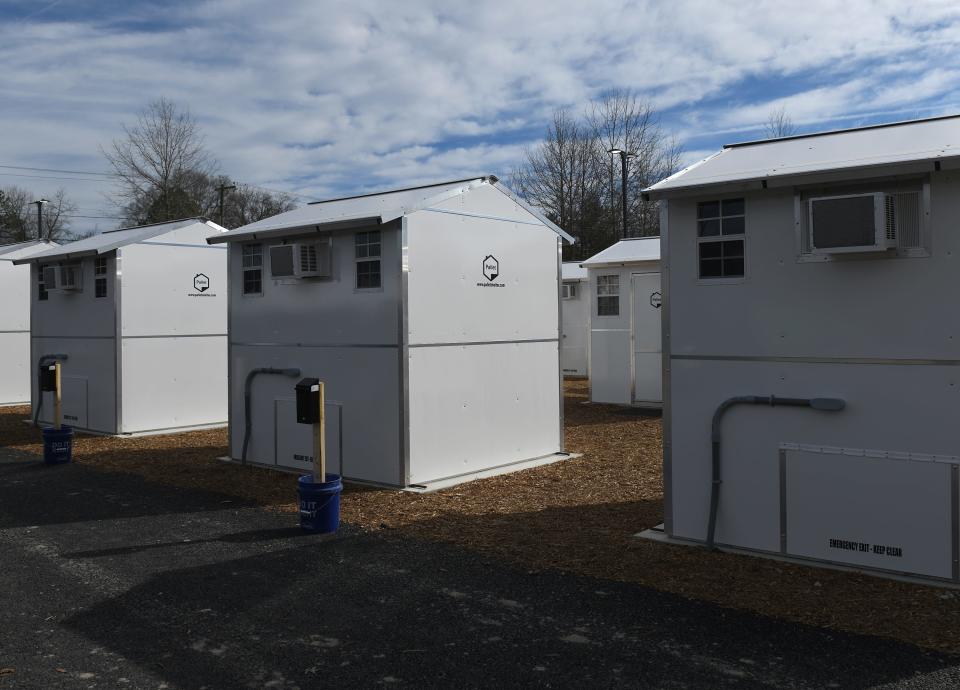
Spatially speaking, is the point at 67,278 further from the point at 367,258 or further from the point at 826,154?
the point at 826,154

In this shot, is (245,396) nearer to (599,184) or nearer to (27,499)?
(27,499)

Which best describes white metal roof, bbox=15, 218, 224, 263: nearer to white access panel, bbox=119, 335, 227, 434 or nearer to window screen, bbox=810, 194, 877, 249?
white access panel, bbox=119, 335, 227, 434

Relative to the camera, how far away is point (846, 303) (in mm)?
5410

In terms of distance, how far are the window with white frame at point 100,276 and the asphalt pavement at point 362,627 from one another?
660cm

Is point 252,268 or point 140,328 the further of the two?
point 140,328

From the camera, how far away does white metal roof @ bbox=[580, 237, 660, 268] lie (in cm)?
1479

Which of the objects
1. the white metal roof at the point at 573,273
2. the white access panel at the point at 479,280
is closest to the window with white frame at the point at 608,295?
the white metal roof at the point at 573,273

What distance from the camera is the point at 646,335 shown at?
1470 cm

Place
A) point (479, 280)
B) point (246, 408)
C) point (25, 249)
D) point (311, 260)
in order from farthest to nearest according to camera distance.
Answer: point (25, 249)
point (246, 408)
point (479, 280)
point (311, 260)

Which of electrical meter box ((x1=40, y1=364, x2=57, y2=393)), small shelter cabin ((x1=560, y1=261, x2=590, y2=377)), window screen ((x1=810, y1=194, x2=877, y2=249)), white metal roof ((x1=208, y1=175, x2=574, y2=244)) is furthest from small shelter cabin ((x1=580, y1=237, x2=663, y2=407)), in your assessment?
window screen ((x1=810, y1=194, x2=877, y2=249))

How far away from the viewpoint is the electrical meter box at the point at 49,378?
10906mm

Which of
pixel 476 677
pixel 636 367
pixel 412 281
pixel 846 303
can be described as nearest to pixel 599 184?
pixel 636 367

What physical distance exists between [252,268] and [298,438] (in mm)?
2141

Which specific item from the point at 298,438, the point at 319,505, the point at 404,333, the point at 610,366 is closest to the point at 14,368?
the point at 298,438
